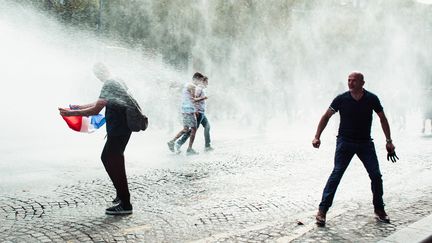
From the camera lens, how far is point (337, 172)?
505 centimetres

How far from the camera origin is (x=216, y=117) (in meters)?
22.8

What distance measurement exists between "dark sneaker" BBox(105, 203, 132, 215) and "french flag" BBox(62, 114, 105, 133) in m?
1.33

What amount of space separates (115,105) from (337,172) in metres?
2.48

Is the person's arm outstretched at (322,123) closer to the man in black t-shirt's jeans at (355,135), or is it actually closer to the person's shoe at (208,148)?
the man in black t-shirt's jeans at (355,135)

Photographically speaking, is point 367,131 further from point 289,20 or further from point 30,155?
point 289,20

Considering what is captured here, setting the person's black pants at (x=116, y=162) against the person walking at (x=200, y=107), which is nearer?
the person's black pants at (x=116, y=162)

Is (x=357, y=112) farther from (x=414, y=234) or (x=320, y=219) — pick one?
(x=414, y=234)

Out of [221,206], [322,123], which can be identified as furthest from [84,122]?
[322,123]

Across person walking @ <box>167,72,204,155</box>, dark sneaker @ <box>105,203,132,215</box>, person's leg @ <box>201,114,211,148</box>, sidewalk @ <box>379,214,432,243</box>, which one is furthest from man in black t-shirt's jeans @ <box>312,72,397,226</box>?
→ person's leg @ <box>201,114,211,148</box>

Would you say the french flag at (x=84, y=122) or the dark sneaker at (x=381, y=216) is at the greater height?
the french flag at (x=84, y=122)

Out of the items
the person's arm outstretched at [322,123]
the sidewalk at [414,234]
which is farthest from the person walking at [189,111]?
the sidewalk at [414,234]

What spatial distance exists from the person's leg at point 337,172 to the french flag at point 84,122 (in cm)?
301

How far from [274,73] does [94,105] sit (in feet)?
94.5

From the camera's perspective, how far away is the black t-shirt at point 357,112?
16.4 ft
